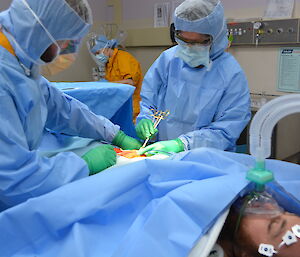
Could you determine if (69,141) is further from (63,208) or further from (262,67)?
(262,67)

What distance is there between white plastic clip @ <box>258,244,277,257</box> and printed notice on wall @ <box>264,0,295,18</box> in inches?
100

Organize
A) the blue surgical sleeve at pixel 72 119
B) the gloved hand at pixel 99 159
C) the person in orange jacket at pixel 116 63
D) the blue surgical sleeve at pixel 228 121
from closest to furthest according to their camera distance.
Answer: the gloved hand at pixel 99 159 < the blue surgical sleeve at pixel 72 119 < the blue surgical sleeve at pixel 228 121 < the person in orange jacket at pixel 116 63

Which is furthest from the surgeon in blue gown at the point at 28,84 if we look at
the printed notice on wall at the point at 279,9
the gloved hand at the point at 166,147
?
the printed notice on wall at the point at 279,9

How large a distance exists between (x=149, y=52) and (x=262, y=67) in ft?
5.06

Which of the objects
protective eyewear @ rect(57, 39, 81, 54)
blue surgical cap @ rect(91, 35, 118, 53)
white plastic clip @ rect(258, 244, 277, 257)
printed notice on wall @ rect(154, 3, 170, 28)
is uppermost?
protective eyewear @ rect(57, 39, 81, 54)

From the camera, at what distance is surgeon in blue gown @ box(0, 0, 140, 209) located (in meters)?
Result: 1.09

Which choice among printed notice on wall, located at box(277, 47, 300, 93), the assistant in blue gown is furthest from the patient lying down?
printed notice on wall, located at box(277, 47, 300, 93)

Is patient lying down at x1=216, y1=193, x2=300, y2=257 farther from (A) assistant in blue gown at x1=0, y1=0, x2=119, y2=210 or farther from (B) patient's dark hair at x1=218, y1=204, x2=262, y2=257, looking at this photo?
(A) assistant in blue gown at x1=0, y1=0, x2=119, y2=210

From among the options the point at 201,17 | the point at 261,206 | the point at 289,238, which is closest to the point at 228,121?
the point at 201,17

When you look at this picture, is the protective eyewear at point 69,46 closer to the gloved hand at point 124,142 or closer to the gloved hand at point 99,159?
the gloved hand at point 99,159

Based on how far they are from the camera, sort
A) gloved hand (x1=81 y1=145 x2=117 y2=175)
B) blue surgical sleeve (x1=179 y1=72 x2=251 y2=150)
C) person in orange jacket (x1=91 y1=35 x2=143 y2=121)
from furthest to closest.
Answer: person in orange jacket (x1=91 y1=35 x2=143 y2=121) < blue surgical sleeve (x1=179 y1=72 x2=251 y2=150) < gloved hand (x1=81 y1=145 x2=117 y2=175)

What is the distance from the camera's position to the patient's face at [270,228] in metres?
0.87

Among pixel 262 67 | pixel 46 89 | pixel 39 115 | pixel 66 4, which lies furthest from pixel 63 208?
pixel 262 67

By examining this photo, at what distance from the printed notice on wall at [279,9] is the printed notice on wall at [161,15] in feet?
4.00
